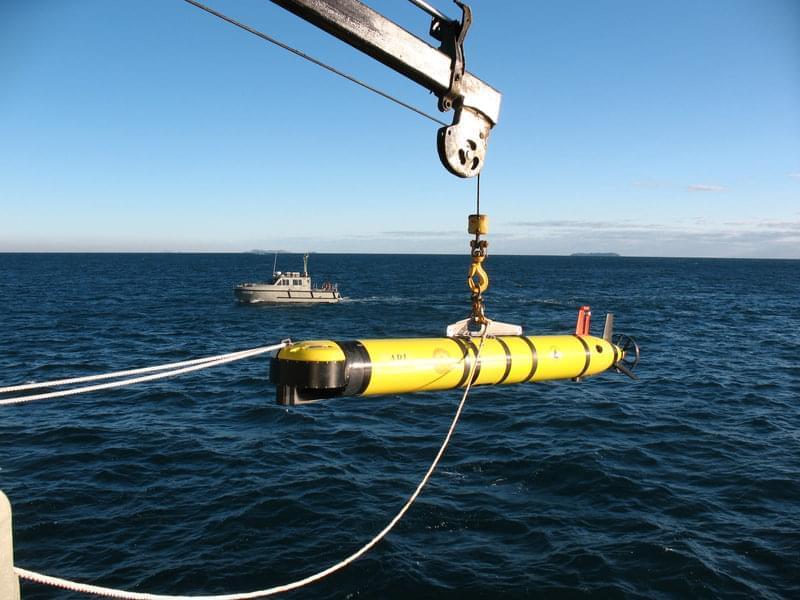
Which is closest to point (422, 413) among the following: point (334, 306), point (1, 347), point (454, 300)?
point (1, 347)

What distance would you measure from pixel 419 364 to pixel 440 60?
3.67 meters

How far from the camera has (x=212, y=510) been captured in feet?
42.9

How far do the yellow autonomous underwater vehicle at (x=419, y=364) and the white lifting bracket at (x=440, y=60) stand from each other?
7.94 feet

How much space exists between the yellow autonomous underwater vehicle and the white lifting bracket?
242 cm

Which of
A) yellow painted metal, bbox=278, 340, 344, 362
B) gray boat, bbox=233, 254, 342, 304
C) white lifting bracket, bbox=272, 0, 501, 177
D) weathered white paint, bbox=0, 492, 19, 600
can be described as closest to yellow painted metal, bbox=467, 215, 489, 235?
white lifting bracket, bbox=272, 0, 501, 177

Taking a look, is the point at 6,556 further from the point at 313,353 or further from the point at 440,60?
the point at 440,60

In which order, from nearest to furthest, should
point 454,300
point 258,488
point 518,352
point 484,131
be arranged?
point 484,131
point 518,352
point 258,488
point 454,300

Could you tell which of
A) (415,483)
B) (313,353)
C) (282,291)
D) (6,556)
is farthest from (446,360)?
(282,291)

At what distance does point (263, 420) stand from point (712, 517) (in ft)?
46.4

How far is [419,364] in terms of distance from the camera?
24.1ft

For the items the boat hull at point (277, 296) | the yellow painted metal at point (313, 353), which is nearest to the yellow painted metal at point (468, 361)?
the yellow painted metal at point (313, 353)

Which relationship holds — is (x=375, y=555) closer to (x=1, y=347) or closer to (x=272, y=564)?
(x=272, y=564)

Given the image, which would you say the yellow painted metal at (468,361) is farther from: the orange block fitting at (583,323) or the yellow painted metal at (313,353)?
the yellow painted metal at (313,353)

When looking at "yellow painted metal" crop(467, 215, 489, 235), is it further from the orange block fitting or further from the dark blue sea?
the dark blue sea
